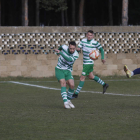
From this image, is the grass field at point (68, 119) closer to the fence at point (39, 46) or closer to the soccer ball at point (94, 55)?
the soccer ball at point (94, 55)

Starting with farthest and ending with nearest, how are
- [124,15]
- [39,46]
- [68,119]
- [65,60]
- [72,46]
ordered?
[124,15]
[39,46]
[65,60]
[72,46]
[68,119]

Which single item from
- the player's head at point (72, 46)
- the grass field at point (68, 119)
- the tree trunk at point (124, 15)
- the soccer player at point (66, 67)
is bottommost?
the grass field at point (68, 119)

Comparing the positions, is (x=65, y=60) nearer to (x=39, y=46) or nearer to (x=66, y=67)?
(x=66, y=67)

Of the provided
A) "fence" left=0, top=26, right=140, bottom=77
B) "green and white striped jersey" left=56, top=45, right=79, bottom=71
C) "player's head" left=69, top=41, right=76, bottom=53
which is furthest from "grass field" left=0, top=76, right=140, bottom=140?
"fence" left=0, top=26, right=140, bottom=77

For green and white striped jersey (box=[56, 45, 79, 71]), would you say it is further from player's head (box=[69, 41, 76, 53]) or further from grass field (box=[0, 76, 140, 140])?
grass field (box=[0, 76, 140, 140])

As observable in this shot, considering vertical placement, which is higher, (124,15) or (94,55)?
(124,15)

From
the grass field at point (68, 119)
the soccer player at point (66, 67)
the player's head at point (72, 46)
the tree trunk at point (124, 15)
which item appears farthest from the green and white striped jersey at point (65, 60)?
the tree trunk at point (124, 15)

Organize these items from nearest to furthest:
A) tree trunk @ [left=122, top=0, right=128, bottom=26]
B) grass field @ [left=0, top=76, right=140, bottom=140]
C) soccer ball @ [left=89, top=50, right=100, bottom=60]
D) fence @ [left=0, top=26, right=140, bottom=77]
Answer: grass field @ [left=0, top=76, right=140, bottom=140] → soccer ball @ [left=89, top=50, right=100, bottom=60] → fence @ [left=0, top=26, right=140, bottom=77] → tree trunk @ [left=122, top=0, right=128, bottom=26]

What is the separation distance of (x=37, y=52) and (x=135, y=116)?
41.2ft

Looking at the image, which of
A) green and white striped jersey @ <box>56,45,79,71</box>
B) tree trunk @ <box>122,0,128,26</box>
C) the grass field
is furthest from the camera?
tree trunk @ <box>122,0,128,26</box>

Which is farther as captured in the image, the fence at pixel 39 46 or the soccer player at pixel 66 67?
the fence at pixel 39 46

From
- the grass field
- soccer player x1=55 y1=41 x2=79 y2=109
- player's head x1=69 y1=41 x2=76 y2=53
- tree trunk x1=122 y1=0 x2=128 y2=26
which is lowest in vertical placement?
the grass field

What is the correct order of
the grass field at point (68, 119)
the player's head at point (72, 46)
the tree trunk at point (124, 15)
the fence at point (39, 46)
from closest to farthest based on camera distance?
the grass field at point (68, 119) < the player's head at point (72, 46) < the fence at point (39, 46) < the tree trunk at point (124, 15)

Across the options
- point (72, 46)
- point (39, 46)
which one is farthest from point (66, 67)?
point (39, 46)
